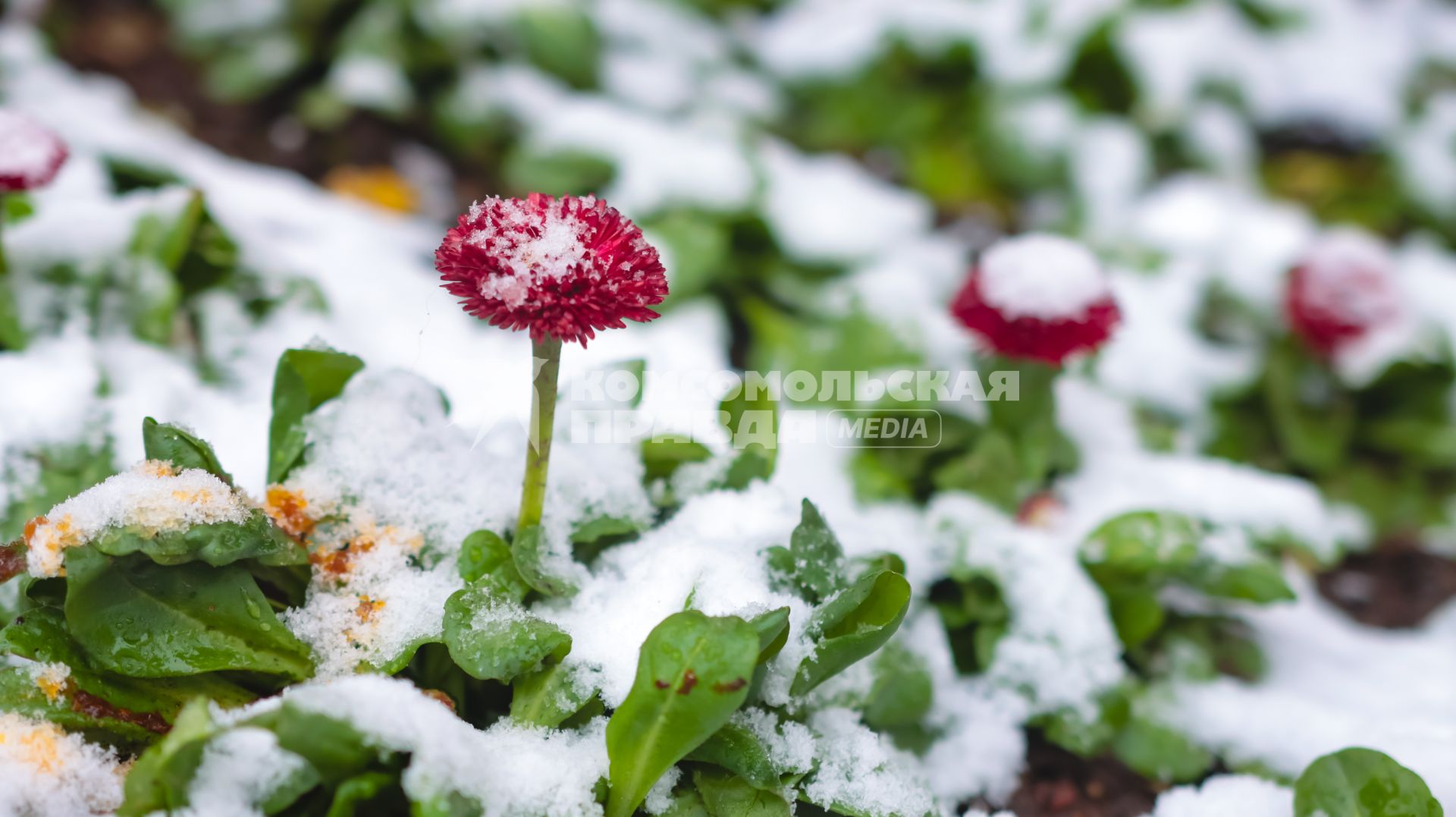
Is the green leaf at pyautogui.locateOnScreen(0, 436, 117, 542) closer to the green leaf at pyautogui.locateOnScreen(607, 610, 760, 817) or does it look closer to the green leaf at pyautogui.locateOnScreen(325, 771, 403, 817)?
the green leaf at pyautogui.locateOnScreen(325, 771, 403, 817)

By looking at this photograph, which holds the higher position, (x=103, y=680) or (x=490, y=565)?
(x=490, y=565)

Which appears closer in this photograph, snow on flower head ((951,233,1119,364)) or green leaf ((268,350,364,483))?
green leaf ((268,350,364,483))

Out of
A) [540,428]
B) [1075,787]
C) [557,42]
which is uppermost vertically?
[557,42]

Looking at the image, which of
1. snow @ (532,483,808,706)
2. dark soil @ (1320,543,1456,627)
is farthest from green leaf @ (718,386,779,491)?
dark soil @ (1320,543,1456,627)

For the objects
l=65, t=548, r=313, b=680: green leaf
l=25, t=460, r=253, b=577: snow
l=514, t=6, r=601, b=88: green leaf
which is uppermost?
l=514, t=6, r=601, b=88: green leaf

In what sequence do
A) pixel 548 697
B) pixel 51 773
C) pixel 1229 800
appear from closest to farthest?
pixel 51 773 < pixel 548 697 < pixel 1229 800

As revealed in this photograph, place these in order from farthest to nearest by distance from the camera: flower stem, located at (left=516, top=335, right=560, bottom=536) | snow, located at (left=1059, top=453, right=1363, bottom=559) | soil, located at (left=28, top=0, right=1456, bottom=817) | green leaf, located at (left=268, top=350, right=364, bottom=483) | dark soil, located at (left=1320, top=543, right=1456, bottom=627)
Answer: soil, located at (left=28, top=0, right=1456, bottom=817)
dark soil, located at (left=1320, top=543, right=1456, bottom=627)
snow, located at (left=1059, top=453, right=1363, bottom=559)
green leaf, located at (left=268, top=350, right=364, bottom=483)
flower stem, located at (left=516, top=335, right=560, bottom=536)

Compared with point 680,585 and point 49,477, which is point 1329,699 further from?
point 49,477

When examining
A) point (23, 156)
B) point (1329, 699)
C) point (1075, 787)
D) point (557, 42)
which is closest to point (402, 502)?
point (23, 156)
